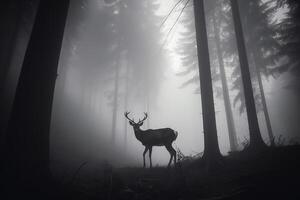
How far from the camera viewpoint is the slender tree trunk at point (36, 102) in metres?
4.26

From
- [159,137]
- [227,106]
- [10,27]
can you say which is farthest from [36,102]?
[10,27]

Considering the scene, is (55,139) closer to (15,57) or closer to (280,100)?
(15,57)

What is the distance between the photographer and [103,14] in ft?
101

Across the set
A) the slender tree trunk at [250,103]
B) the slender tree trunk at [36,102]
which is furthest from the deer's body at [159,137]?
the slender tree trunk at [36,102]

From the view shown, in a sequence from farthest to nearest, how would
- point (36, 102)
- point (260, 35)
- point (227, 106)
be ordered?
point (227, 106) → point (260, 35) → point (36, 102)

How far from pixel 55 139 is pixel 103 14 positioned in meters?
22.1

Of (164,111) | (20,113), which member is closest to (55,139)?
(20,113)

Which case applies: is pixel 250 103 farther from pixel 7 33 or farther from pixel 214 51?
pixel 7 33

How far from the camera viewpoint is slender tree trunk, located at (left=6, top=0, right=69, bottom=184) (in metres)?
4.26

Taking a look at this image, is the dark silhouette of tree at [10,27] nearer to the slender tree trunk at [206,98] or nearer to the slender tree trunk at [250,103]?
Answer: the slender tree trunk at [206,98]

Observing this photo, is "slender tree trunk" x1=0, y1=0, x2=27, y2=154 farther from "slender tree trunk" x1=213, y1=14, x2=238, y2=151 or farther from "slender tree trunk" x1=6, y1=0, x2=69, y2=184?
"slender tree trunk" x1=213, y1=14, x2=238, y2=151

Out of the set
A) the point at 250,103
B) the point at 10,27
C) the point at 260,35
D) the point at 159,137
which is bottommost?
the point at 159,137

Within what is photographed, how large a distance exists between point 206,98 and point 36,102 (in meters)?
6.61

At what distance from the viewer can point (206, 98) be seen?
893 centimetres
